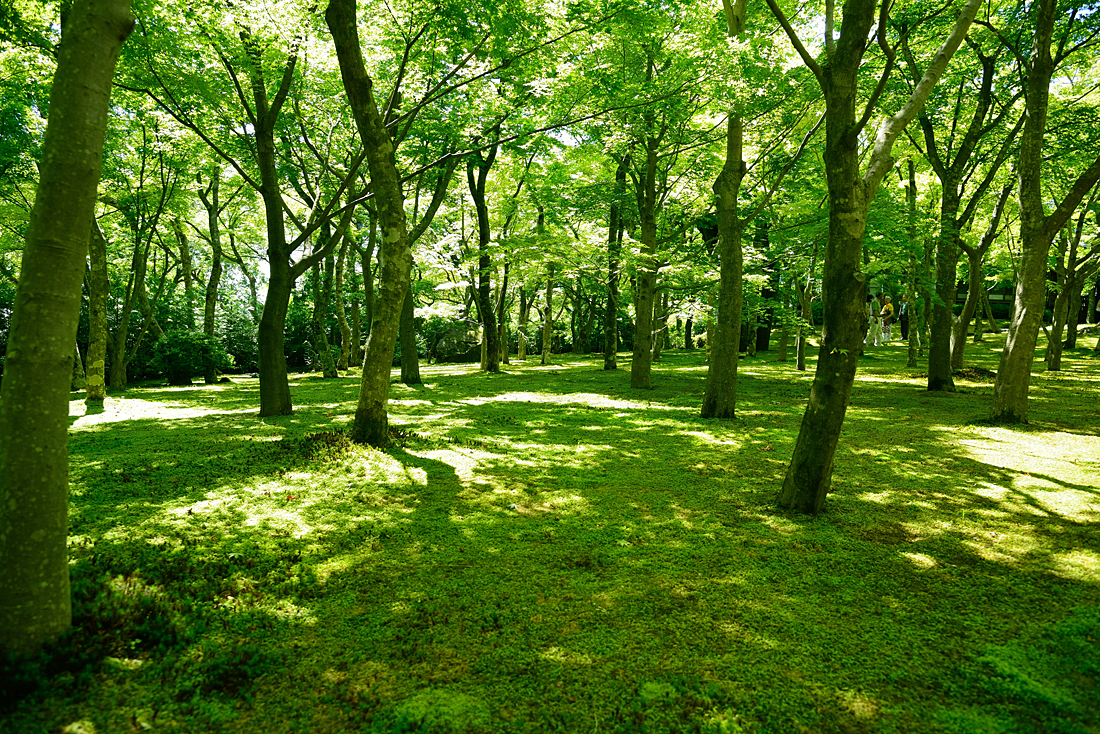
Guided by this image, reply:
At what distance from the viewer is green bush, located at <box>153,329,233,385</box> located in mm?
19359

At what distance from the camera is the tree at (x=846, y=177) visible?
4.28 m

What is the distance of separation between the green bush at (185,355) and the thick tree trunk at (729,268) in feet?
61.7

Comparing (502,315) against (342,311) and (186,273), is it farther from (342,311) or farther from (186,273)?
(186,273)

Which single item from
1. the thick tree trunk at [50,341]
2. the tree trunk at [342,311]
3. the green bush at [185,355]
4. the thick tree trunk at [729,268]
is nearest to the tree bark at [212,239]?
the green bush at [185,355]

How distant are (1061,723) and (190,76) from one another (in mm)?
13175

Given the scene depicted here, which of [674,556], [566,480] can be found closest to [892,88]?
[566,480]

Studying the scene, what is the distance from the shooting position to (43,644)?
2.47 m

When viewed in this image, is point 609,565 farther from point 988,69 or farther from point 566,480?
point 988,69

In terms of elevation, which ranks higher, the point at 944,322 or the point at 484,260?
the point at 484,260

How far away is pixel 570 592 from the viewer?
3.56 metres

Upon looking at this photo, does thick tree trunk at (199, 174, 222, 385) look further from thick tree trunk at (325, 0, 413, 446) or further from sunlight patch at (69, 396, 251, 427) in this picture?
thick tree trunk at (325, 0, 413, 446)

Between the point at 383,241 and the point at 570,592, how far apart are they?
18.1 feet

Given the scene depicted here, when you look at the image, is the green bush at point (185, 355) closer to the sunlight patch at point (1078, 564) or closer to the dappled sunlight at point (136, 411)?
the dappled sunlight at point (136, 411)

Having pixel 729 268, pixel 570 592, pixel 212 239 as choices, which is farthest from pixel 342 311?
pixel 570 592
